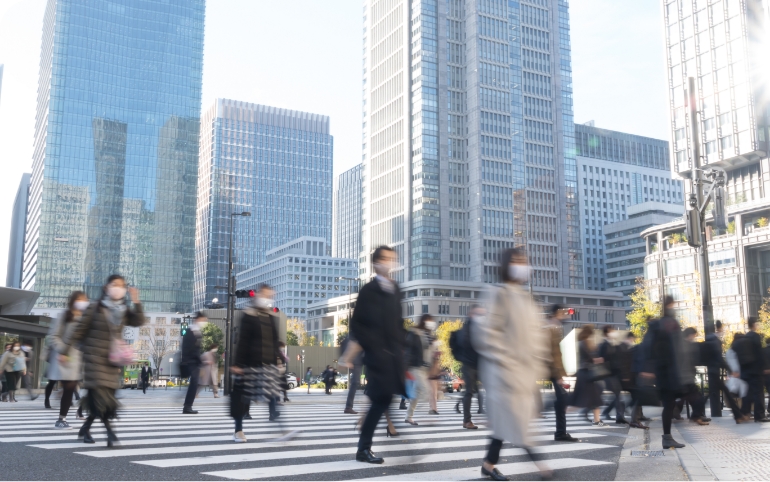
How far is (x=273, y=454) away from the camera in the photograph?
23.8 ft

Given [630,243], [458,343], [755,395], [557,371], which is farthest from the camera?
[630,243]

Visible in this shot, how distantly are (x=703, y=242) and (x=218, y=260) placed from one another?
586 ft

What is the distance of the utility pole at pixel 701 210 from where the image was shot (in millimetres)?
14211

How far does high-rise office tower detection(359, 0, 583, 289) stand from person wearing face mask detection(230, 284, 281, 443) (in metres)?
108

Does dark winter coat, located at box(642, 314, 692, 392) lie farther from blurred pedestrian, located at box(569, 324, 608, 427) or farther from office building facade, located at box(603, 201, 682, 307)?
office building facade, located at box(603, 201, 682, 307)

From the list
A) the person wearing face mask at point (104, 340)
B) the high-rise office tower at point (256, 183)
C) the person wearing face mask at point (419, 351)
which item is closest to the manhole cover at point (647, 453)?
the person wearing face mask at point (419, 351)

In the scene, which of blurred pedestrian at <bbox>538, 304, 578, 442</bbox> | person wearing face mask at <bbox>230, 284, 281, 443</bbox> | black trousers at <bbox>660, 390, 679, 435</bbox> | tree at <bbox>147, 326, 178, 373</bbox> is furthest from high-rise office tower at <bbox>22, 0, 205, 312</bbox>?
black trousers at <bbox>660, 390, 679, 435</bbox>

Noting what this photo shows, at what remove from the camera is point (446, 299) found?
111750 mm

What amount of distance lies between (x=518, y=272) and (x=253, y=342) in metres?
3.75

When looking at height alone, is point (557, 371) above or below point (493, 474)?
above

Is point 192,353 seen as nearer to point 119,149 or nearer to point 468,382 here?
point 468,382

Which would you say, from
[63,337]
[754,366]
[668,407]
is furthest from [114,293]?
[754,366]

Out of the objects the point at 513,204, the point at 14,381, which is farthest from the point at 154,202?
the point at 14,381

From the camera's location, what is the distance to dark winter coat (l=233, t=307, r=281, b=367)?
26.6 ft
